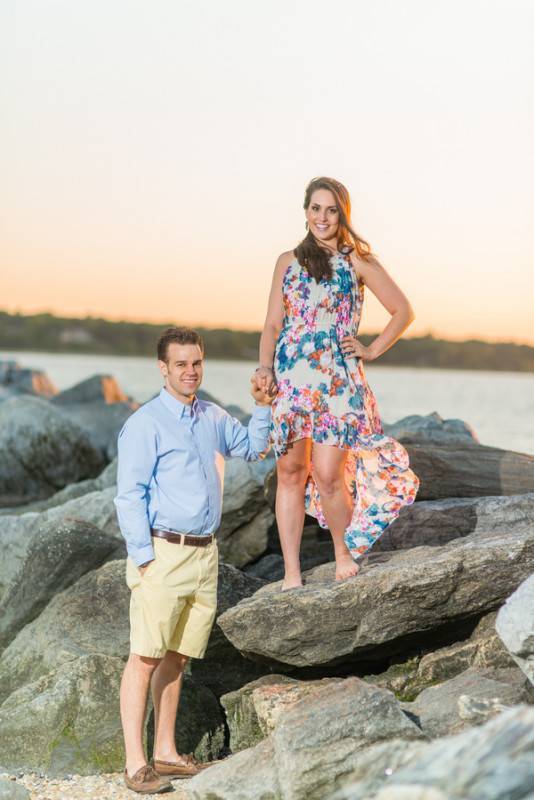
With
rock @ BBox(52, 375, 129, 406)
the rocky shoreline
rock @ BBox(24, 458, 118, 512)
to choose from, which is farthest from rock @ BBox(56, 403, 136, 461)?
the rocky shoreline

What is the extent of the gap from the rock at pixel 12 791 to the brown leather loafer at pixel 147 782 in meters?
0.58

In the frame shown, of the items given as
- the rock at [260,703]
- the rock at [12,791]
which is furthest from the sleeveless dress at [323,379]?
the rock at [12,791]

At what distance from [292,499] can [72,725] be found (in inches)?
77.4

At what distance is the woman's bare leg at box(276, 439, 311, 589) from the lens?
282 inches

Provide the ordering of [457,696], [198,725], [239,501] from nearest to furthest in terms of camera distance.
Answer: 1. [457,696]
2. [198,725]
3. [239,501]

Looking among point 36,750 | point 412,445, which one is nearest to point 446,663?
point 36,750

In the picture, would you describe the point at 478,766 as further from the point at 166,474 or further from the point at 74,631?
the point at 74,631

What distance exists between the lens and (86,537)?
8.99 m

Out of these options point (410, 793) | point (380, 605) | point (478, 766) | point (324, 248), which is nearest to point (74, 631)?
point (380, 605)

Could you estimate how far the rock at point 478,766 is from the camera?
3.75m

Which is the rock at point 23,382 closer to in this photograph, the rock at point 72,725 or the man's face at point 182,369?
the rock at point 72,725

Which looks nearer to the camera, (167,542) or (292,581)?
(167,542)

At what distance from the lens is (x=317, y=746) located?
5656mm

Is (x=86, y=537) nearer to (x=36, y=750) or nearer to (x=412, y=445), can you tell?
(x=36, y=750)
